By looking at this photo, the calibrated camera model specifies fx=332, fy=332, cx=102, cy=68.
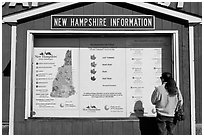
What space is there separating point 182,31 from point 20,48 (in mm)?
3603

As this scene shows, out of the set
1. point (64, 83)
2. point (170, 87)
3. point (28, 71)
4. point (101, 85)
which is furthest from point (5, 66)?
point (170, 87)

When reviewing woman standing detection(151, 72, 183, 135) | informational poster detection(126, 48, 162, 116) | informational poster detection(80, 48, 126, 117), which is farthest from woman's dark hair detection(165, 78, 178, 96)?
informational poster detection(80, 48, 126, 117)

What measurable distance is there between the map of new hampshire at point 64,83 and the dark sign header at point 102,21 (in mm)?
828

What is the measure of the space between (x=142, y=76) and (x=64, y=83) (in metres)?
1.78

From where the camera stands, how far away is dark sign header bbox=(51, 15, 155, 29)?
24.1 ft

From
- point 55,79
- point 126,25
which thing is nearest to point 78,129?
point 55,79

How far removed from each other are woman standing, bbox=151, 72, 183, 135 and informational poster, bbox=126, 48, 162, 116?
107cm

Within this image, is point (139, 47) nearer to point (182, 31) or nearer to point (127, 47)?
point (127, 47)

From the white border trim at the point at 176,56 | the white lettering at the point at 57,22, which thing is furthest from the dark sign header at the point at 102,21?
the white border trim at the point at 176,56

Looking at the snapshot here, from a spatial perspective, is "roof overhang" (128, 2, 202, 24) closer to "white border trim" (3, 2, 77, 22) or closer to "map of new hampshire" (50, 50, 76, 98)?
"white border trim" (3, 2, 77, 22)

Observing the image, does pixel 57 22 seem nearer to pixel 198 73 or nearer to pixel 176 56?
pixel 176 56

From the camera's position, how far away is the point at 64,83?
7.52 metres

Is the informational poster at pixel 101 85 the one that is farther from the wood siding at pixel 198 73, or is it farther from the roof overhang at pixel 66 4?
the wood siding at pixel 198 73

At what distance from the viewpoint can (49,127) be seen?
23.9 feet
